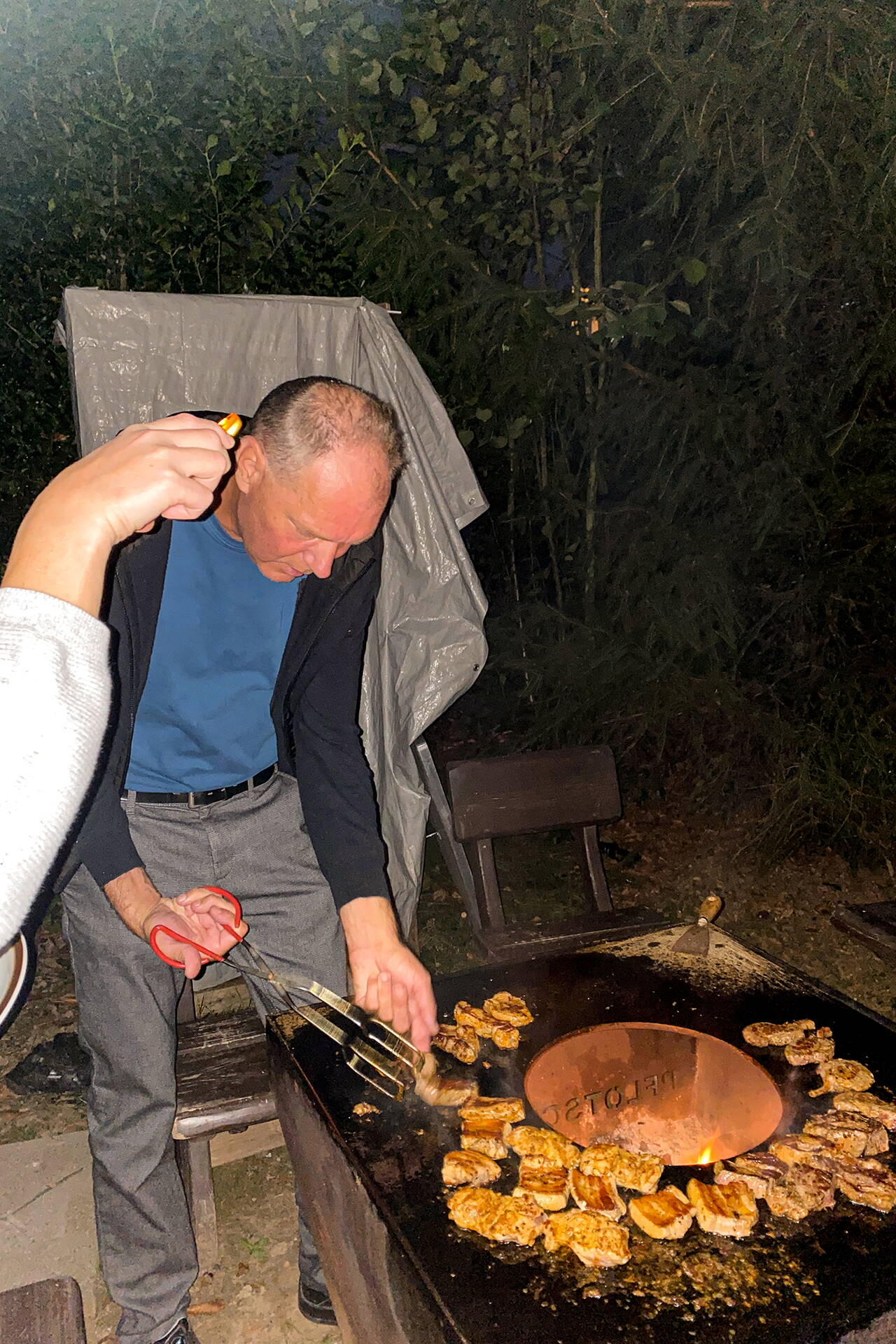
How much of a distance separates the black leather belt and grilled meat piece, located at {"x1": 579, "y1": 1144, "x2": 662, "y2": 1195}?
1289mm

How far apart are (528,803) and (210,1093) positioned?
5.20 ft

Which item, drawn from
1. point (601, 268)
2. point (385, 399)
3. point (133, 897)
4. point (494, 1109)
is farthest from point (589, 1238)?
point (601, 268)

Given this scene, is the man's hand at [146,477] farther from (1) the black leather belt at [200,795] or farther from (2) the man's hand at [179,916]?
(1) the black leather belt at [200,795]

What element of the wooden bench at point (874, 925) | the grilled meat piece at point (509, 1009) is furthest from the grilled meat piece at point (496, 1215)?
the wooden bench at point (874, 925)

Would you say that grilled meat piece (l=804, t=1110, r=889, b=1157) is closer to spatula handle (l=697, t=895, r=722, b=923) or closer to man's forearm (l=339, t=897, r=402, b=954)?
spatula handle (l=697, t=895, r=722, b=923)

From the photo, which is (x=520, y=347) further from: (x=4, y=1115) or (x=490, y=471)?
(x=4, y=1115)

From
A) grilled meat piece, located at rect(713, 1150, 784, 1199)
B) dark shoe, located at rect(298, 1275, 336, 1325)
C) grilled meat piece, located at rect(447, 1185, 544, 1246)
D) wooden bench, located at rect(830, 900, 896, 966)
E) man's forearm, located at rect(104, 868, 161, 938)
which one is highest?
man's forearm, located at rect(104, 868, 161, 938)

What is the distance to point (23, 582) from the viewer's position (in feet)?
2.38

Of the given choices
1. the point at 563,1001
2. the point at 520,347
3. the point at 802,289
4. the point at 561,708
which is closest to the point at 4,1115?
the point at 563,1001

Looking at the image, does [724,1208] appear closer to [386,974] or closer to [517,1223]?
[517,1223]

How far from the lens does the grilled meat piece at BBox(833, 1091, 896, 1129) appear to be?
170 centimetres

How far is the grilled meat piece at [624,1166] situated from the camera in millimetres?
1579

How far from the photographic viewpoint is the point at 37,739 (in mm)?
655

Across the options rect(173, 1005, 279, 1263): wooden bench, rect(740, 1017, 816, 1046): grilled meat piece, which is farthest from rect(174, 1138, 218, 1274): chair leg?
rect(740, 1017, 816, 1046): grilled meat piece
